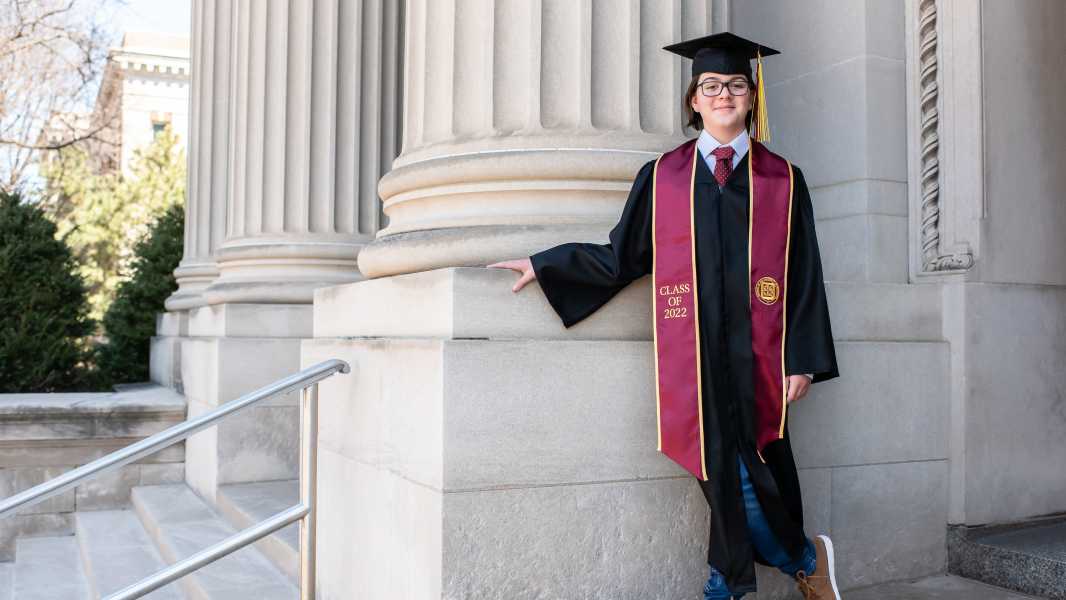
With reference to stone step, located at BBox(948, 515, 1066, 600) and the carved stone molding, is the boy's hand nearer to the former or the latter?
the carved stone molding

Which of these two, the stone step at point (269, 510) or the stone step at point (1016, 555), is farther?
the stone step at point (269, 510)

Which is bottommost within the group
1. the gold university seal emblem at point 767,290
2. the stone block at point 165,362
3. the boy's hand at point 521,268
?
the stone block at point 165,362

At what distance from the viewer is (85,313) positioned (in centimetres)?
1059

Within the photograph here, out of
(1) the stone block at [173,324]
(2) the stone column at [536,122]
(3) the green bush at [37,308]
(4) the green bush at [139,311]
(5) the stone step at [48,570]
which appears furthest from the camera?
(4) the green bush at [139,311]

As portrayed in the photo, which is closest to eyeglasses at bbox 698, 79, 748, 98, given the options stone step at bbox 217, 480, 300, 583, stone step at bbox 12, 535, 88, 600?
stone step at bbox 217, 480, 300, 583

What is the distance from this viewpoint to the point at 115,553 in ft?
20.5

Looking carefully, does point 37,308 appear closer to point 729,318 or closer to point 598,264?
point 598,264

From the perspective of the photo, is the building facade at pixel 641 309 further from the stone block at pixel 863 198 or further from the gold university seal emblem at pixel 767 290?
the gold university seal emblem at pixel 767 290

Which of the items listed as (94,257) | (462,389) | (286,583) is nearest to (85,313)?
(286,583)

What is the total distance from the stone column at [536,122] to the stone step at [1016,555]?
2221 millimetres

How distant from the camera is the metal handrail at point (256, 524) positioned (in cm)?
347

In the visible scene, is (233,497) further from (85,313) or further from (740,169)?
(85,313)

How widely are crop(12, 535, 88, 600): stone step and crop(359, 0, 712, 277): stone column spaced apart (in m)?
3.40

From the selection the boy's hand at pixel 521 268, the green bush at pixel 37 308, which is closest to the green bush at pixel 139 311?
the green bush at pixel 37 308
